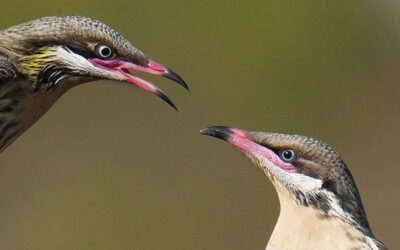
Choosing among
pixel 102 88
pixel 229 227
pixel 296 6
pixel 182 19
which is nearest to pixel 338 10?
pixel 296 6

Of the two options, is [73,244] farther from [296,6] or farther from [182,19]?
[296,6]

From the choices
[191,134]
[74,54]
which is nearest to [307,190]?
[74,54]

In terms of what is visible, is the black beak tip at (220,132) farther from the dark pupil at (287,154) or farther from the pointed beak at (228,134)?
the dark pupil at (287,154)

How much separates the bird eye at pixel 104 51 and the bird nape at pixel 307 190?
0.82 metres

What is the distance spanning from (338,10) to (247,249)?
26.8 ft

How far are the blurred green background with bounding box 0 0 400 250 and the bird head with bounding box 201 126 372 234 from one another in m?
7.62

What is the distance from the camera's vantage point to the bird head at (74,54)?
10523 millimetres

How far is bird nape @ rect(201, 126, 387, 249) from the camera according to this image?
10.5m

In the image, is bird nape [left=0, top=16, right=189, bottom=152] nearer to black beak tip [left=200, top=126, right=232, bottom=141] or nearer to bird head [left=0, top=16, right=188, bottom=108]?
bird head [left=0, top=16, right=188, bottom=108]

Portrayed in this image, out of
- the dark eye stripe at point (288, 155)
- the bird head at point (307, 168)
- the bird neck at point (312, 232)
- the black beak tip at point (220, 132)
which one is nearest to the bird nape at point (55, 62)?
the black beak tip at point (220, 132)

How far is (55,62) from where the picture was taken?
10594 millimetres

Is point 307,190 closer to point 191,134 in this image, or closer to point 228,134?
point 228,134

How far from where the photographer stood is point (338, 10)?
85.3 feet

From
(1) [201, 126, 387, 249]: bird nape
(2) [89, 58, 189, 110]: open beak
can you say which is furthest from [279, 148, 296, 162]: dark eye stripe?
(2) [89, 58, 189, 110]: open beak
